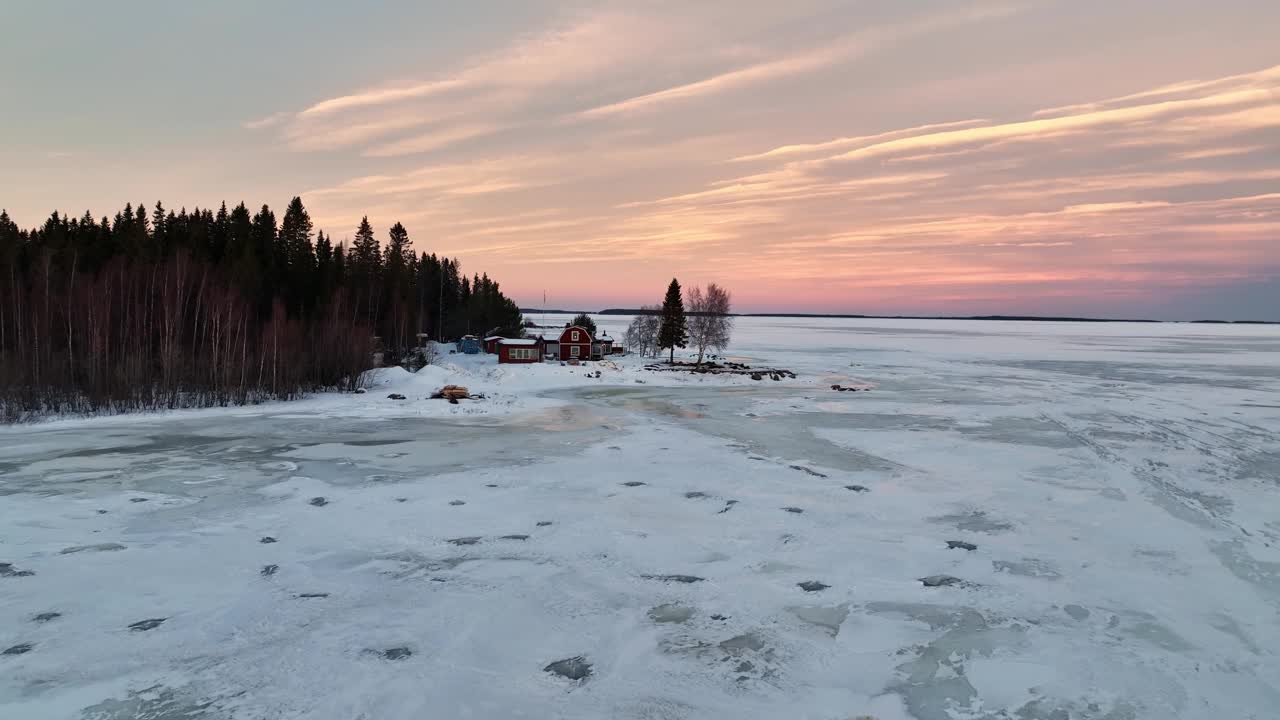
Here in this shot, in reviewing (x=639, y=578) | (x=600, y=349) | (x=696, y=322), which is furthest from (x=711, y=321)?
(x=639, y=578)

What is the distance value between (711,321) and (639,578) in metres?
53.3

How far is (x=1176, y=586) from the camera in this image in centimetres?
901

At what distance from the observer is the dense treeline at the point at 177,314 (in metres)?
27.6

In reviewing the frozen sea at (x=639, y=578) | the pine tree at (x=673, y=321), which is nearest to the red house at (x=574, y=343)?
the pine tree at (x=673, y=321)

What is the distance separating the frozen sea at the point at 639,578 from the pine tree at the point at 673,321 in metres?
41.7

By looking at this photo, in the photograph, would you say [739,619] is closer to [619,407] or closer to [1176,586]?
[1176,586]

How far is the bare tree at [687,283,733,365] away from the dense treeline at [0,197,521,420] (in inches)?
1060

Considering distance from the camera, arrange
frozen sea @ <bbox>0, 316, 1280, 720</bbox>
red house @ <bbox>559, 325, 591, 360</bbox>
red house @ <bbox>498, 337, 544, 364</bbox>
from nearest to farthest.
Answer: frozen sea @ <bbox>0, 316, 1280, 720</bbox>, red house @ <bbox>498, 337, 544, 364</bbox>, red house @ <bbox>559, 325, 591, 360</bbox>

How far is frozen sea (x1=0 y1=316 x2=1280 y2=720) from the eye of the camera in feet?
20.6

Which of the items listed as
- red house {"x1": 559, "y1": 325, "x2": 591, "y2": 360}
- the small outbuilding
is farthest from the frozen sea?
the small outbuilding

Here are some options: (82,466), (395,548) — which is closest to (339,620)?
(395,548)

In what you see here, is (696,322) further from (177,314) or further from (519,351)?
(177,314)

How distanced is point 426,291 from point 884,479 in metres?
82.9

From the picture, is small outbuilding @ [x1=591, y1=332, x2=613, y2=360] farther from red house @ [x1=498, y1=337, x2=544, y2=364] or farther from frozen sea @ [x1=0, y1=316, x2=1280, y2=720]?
frozen sea @ [x1=0, y1=316, x2=1280, y2=720]
